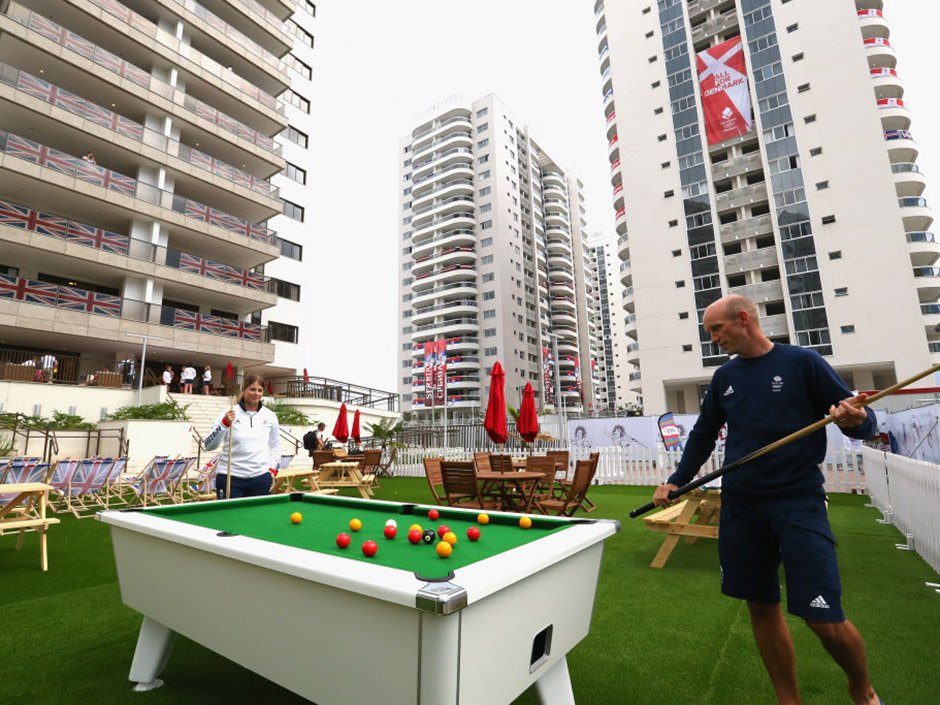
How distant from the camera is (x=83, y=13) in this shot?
19.5 metres

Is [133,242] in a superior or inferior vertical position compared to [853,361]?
superior

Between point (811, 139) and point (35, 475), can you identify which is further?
point (811, 139)

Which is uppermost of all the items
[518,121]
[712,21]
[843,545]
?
[518,121]

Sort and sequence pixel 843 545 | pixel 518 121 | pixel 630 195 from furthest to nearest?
pixel 518 121
pixel 630 195
pixel 843 545

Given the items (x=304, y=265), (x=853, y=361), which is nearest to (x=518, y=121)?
(x=304, y=265)

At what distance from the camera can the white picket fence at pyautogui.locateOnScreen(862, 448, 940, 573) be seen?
14.8ft

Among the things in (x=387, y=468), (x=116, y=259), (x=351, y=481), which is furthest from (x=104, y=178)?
(x=351, y=481)

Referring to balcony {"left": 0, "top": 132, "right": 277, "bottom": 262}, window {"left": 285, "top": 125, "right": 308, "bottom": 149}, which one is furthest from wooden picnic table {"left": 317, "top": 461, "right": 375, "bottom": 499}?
window {"left": 285, "top": 125, "right": 308, "bottom": 149}

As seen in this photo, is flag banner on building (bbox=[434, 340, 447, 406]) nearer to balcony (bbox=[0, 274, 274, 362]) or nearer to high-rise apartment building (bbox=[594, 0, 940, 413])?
balcony (bbox=[0, 274, 274, 362])

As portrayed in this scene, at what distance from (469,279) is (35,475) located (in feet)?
173

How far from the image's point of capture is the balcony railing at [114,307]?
17156mm

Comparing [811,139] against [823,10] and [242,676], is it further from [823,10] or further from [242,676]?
[242,676]

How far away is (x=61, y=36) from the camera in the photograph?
735 inches

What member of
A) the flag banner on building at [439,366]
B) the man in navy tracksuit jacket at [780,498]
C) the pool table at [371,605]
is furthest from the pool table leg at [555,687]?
the flag banner on building at [439,366]
